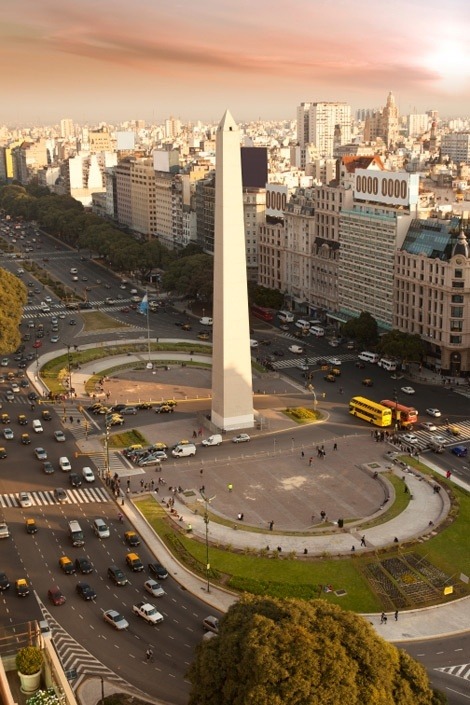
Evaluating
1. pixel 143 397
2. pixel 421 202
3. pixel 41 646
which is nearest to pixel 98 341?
pixel 143 397

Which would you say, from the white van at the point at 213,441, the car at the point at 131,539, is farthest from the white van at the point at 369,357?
the car at the point at 131,539

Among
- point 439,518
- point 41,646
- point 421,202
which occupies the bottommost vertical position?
point 439,518

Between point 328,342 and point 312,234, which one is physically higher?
point 312,234

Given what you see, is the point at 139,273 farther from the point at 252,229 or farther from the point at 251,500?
the point at 251,500

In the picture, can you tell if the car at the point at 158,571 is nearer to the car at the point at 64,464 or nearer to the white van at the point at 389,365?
the car at the point at 64,464

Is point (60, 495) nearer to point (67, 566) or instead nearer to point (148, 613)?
point (67, 566)

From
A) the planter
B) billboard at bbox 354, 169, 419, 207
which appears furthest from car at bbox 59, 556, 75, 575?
billboard at bbox 354, 169, 419, 207

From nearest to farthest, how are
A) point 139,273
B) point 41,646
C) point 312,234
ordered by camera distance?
point 41,646 < point 312,234 < point 139,273

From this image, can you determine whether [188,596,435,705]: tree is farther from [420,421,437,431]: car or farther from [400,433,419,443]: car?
[420,421,437,431]: car

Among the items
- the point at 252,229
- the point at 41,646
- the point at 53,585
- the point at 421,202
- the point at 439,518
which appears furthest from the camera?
the point at 252,229

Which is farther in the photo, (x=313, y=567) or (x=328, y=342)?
(x=328, y=342)
